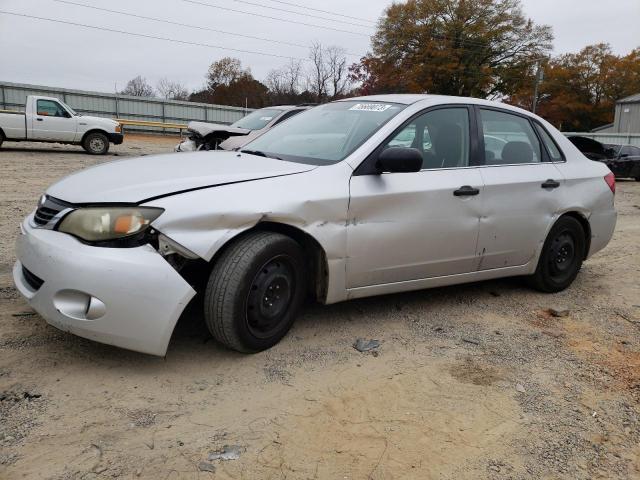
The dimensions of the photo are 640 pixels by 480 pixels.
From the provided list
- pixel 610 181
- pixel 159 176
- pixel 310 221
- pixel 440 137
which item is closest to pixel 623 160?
pixel 610 181

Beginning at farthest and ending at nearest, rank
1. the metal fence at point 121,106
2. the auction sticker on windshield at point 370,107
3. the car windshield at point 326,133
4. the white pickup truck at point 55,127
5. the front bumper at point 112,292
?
the metal fence at point 121,106, the white pickup truck at point 55,127, the auction sticker on windshield at point 370,107, the car windshield at point 326,133, the front bumper at point 112,292

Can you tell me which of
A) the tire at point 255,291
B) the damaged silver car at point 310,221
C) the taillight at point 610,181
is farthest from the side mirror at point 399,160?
the taillight at point 610,181

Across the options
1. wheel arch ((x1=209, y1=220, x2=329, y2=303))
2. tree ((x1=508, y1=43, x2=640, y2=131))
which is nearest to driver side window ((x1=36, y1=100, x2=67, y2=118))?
wheel arch ((x1=209, y1=220, x2=329, y2=303))

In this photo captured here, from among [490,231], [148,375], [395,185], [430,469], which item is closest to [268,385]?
[148,375]

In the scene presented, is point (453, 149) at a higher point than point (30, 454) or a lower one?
higher

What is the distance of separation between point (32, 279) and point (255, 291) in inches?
48.8

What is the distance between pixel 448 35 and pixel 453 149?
47819 mm

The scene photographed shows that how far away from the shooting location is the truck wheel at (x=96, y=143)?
16578mm

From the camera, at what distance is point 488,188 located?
166 inches

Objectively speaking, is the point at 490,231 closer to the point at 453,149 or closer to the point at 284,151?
the point at 453,149

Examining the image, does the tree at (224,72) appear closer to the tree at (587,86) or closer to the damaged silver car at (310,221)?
the tree at (587,86)

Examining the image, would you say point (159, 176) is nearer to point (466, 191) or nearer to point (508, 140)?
point (466, 191)

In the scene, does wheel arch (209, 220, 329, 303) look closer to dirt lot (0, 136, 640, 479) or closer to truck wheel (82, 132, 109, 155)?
dirt lot (0, 136, 640, 479)

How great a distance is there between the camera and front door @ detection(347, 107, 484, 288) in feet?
11.9
